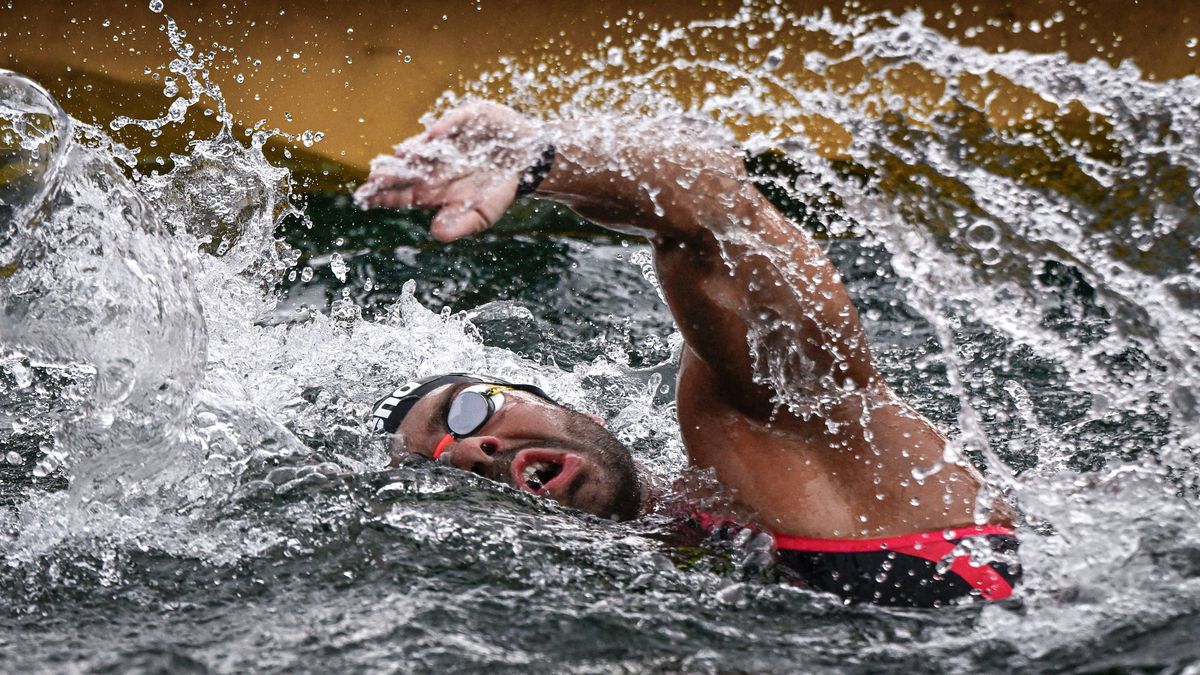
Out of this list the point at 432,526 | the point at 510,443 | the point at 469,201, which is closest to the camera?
the point at 469,201

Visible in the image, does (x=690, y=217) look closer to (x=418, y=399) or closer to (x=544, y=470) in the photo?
(x=544, y=470)

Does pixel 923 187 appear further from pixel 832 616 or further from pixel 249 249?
pixel 832 616

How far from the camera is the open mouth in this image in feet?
8.68

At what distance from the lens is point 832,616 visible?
2174 millimetres

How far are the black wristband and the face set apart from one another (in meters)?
0.85

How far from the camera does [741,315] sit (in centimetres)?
226

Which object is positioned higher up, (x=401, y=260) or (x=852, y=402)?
(x=401, y=260)

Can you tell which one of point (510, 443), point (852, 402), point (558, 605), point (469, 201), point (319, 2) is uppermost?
point (319, 2)

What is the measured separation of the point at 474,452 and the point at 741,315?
29.5 inches

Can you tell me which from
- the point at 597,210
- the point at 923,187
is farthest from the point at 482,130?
the point at 923,187

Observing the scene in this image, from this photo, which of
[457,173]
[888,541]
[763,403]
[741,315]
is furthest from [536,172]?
[888,541]

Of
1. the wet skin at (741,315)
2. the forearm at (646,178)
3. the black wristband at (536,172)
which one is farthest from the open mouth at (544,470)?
the black wristband at (536,172)

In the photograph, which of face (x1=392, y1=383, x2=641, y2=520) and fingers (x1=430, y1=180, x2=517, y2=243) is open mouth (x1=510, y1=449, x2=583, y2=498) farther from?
fingers (x1=430, y1=180, x2=517, y2=243)

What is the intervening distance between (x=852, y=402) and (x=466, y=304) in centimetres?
214
